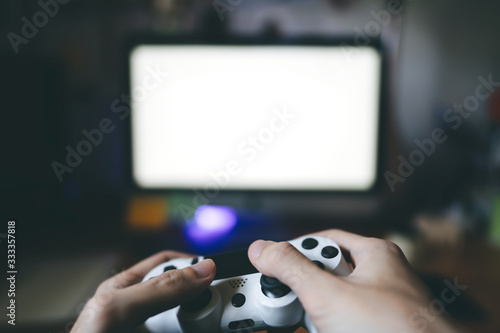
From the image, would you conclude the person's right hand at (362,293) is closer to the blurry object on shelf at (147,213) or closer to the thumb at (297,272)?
the thumb at (297,272)

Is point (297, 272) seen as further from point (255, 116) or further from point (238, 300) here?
point (255, 116)

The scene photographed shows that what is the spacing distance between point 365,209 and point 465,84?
0.35 metres

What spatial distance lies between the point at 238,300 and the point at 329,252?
102mm

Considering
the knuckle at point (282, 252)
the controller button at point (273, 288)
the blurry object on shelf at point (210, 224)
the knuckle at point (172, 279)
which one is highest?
the knuckle at point (282, 252)

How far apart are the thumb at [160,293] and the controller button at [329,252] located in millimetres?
114

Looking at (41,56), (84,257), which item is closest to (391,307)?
(84,257)

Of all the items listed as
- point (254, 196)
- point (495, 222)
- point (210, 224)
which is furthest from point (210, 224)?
point (495, 222)

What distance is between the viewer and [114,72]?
776mm

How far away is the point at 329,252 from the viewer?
0.37m

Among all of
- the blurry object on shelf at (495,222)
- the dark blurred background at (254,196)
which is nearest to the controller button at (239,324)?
the dark blurred background at (254,196)

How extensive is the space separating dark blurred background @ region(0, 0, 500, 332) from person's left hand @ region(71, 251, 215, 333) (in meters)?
0.30

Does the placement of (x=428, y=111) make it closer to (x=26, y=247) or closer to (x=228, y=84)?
(x=228, y=84)

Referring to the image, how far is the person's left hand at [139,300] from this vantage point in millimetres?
306

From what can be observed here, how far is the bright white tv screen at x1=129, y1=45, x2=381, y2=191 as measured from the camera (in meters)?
0.67
